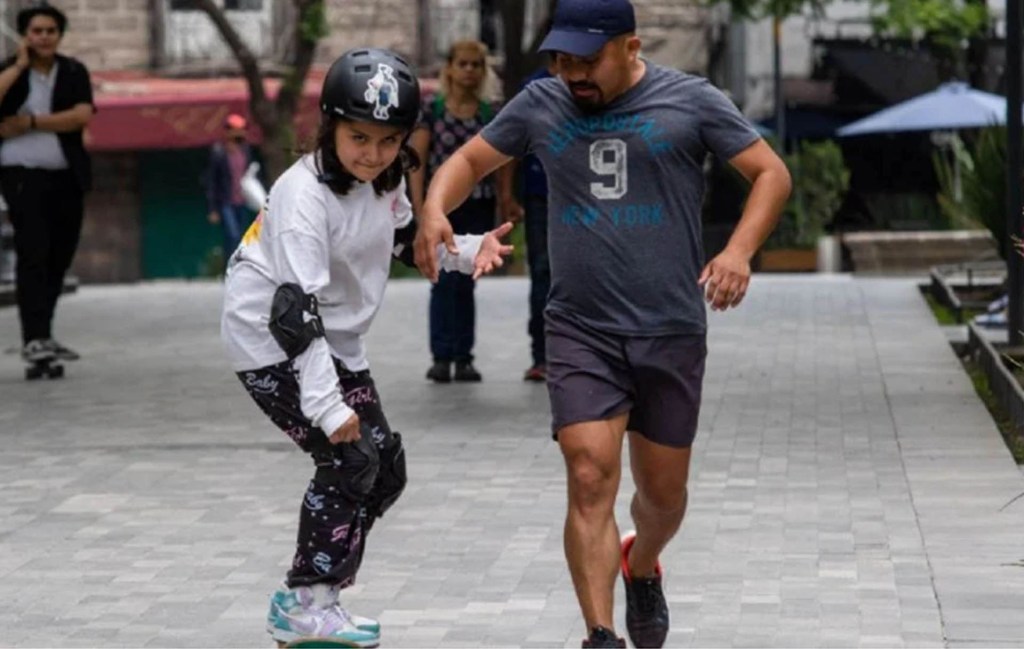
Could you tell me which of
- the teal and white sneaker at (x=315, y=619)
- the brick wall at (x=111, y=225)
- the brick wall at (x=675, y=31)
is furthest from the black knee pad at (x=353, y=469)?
the brick wall at (x=675, y=31)

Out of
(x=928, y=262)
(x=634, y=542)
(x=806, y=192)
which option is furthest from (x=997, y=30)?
(x=634, y=542)

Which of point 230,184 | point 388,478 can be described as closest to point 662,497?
point 388,478

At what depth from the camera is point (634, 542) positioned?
6844mm

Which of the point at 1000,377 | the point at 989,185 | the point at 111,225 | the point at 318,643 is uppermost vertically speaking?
the point at 318,643

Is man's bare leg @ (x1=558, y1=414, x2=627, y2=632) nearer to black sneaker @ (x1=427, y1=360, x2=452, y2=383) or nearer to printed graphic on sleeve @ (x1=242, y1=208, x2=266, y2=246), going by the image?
printed graphic on sleeve @ (x1=242, y1=208, x2=266, y2=246)

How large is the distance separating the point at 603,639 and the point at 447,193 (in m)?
1.12

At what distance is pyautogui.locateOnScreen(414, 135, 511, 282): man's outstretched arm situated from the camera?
21.0ft

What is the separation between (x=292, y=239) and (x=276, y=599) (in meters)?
0.91

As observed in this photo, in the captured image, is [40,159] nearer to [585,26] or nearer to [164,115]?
[585,26]

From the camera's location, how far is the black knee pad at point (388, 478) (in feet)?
21.9

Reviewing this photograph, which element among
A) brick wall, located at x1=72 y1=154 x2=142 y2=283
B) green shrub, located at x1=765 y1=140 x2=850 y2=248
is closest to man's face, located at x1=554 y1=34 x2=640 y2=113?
green shrub, located at x1=765 y1=140 x2=850 y2=248

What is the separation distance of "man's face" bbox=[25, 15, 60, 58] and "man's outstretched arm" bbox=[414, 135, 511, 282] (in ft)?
24.5

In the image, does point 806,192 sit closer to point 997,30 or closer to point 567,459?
point 997,30

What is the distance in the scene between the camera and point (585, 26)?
6.30 meters
